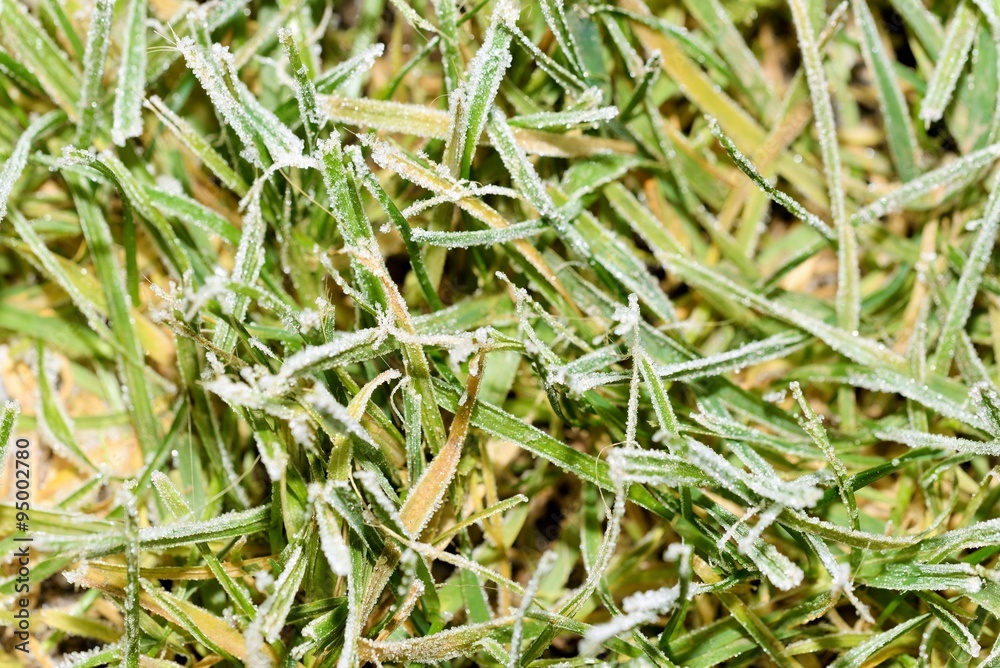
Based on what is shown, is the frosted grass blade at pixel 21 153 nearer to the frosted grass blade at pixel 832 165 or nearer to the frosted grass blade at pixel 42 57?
the frosted grass blade at pixel 42 57

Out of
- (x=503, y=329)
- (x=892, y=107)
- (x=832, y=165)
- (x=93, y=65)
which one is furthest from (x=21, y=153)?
(x=892, y=107)

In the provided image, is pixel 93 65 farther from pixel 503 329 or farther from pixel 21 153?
pixel 503 329

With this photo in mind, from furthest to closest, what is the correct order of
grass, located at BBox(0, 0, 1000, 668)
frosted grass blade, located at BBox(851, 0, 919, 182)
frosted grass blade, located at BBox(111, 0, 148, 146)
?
1. frosted grass blade, located at BBox(851, 0, 919, 182)
2. frosted grass blade, located at BBox(111, 0, 148, 146)
3. grass, located at BBox(0, 0, 1000, 668)

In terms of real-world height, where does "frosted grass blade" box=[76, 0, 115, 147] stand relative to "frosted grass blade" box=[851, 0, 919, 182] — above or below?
above

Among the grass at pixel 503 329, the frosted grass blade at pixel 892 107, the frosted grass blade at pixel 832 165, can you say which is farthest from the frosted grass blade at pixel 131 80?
the frosted grass blade at pixel 892 107

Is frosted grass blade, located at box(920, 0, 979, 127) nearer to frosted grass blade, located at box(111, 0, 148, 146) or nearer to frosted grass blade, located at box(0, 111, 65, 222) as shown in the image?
frosted grass blade, located at box(111, 0, 148, 146)

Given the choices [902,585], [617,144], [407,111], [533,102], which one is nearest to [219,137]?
[407,111]

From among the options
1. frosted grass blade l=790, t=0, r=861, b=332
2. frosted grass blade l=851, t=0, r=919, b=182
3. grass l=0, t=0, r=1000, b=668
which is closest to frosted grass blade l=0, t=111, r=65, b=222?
grass l=0, t=0, r=1000, b=668

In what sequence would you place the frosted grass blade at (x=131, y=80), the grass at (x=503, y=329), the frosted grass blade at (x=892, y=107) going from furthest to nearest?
1. the frosted grass blade at (x=892, y=107)
2. the frosted grass blade at (x=131, y=80)
3. the grass at (x=503, y=329)

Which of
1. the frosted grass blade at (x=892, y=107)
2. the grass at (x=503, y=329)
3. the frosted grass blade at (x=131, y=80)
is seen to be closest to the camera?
the grass at (x=503, y=329)
